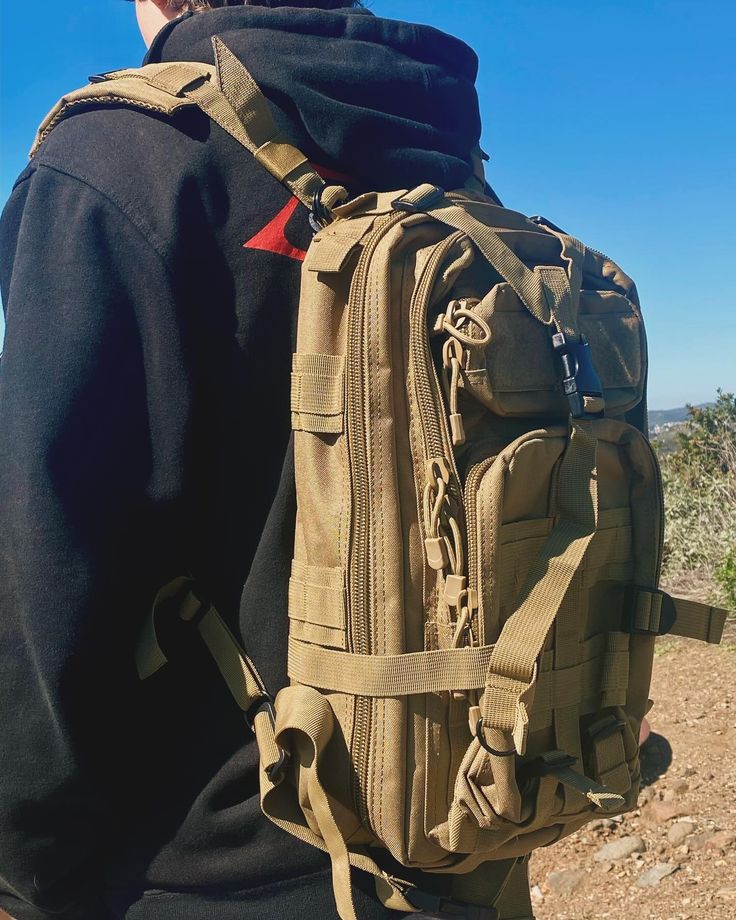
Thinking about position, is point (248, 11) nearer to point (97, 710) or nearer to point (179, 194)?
point (179, 194)

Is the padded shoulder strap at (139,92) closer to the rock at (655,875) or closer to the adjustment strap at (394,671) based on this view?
the adjustment strap at (394,671)

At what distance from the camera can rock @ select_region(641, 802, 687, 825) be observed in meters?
4.26

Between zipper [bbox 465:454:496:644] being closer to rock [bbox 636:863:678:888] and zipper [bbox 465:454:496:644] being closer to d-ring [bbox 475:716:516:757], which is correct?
d-ring [bbox 475:716:516:757]

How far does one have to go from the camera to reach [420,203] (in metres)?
1.49

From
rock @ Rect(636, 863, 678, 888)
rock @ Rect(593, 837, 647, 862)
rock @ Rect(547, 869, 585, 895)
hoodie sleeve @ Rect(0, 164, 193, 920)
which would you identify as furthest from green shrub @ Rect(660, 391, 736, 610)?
hoodie sleeve @ Rect(0, 164, 193, 920)

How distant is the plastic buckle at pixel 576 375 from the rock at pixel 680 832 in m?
3.26

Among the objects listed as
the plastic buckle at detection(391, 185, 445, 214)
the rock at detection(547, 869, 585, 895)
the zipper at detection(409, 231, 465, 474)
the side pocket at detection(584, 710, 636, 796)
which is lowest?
the rock at detection(547, 869, 585, 895)

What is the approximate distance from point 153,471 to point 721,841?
3657 millimetres

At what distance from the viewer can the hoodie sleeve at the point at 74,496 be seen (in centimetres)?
133

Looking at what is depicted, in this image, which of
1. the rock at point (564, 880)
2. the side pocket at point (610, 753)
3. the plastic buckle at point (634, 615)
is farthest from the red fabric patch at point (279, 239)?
the rock at point (564, 880)

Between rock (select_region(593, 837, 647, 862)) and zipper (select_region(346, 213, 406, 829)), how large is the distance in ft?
10.4

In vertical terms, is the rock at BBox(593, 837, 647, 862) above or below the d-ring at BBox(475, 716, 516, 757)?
below

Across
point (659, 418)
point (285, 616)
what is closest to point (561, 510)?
point (285, 616)

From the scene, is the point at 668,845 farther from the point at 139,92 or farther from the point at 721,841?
the point at 139,92
